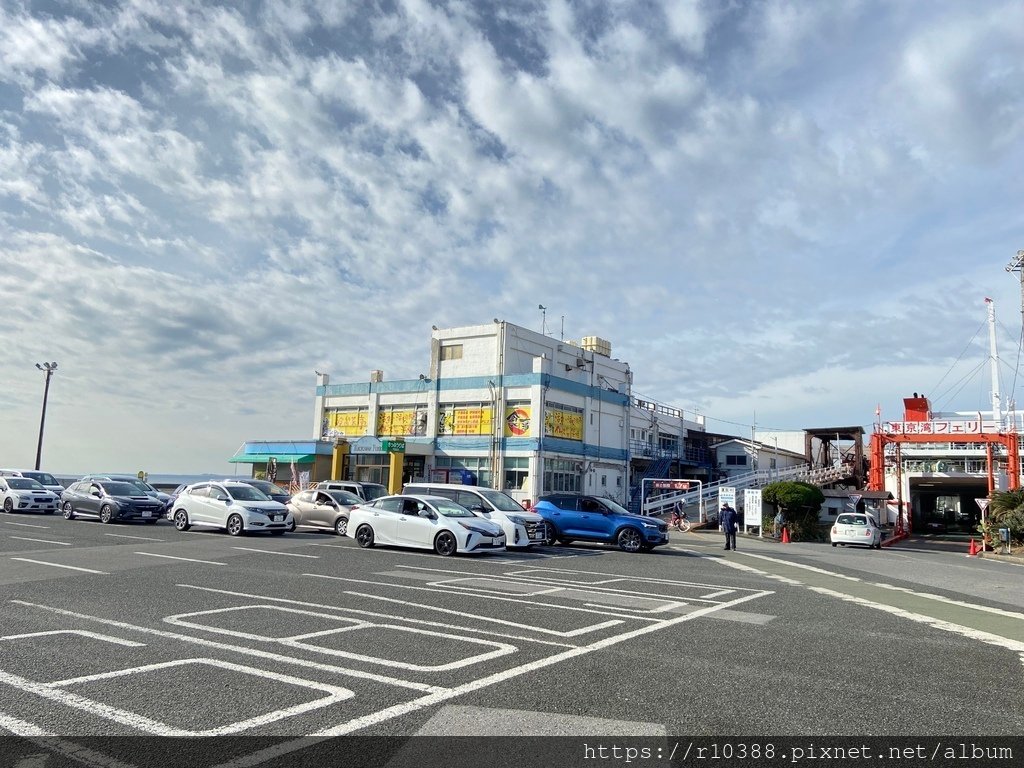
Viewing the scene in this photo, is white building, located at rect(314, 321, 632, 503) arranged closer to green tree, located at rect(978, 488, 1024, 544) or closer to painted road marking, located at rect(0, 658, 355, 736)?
green tree, located at rect(978, 488, 1024, 544)

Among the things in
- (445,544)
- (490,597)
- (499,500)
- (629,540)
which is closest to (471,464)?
(499,500)

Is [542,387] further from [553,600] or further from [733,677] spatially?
[733,677]

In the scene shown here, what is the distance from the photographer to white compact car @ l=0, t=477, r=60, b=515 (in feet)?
96.4

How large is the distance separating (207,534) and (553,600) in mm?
14405

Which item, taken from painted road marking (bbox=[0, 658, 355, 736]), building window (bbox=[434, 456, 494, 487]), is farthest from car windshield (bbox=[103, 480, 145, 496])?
painted road marking (bbox=[0, 658, 355, 736])

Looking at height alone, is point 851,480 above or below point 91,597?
above

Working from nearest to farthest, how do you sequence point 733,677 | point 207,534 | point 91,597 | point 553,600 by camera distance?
point 733,677 < point 91,597 < point 553,600 < point 207,534

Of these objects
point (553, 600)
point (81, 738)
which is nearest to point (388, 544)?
point (553, 600)

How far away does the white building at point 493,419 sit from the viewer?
43.4 metres

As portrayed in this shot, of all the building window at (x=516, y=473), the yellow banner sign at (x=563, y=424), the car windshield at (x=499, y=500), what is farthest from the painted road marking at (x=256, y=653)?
the yellow banner sign at (x=563, y=424)

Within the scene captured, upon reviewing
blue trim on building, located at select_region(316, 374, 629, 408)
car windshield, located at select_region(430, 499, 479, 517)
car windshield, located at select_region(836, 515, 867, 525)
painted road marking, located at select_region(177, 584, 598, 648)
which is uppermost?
blue trim on building, located at select_region(316, 374, 629, 408)

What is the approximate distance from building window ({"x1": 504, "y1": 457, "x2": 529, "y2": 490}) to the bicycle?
952 centimetres

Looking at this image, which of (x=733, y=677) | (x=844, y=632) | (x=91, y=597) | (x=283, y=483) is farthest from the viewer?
(x=283, y=483)

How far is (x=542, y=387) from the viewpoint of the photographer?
42.7 metres
